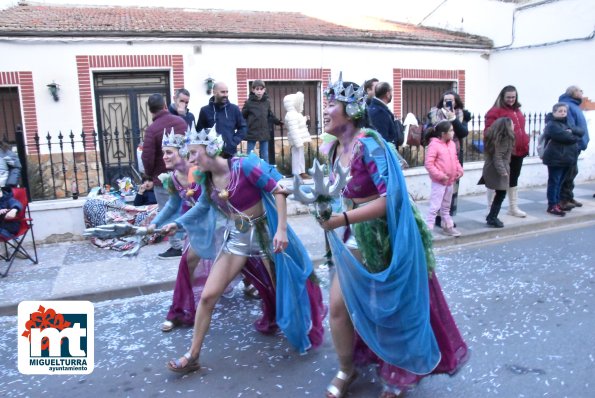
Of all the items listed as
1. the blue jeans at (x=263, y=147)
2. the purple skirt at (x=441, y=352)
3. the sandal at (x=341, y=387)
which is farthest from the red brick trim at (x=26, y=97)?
the purple skirt at (x=441, y=352)

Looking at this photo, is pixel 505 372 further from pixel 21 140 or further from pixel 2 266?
pixel 21 140

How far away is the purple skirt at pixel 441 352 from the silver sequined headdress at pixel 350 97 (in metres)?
1.08

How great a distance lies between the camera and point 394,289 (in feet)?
9.46

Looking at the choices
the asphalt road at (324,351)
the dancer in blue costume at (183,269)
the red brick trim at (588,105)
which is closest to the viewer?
the asphalt road at (324,351)

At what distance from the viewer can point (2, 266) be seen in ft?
20.7

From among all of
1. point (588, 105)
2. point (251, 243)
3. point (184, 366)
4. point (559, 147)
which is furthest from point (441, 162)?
point (588, 105)

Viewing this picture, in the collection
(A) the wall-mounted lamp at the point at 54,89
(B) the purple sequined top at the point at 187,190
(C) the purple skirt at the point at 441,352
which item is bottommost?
(C) the purple skirt at the point at 441,352

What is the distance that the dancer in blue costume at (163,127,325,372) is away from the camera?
3.58m

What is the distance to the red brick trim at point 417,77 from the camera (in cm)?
1438

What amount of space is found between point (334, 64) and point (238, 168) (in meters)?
10.4

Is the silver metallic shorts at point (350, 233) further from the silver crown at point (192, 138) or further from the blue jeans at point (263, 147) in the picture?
the blue jeans at point (263, 147)

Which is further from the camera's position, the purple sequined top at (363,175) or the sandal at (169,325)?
the sandal at (169,325)

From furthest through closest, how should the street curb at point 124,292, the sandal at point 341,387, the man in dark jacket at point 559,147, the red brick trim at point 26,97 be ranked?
1. the red brick trim at point 26,97
2. the man in dark jacket at point 559,147
3. the street curb at point 124,292
4. the sandal at point 341,387

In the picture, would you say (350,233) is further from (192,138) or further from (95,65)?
(95,65)
